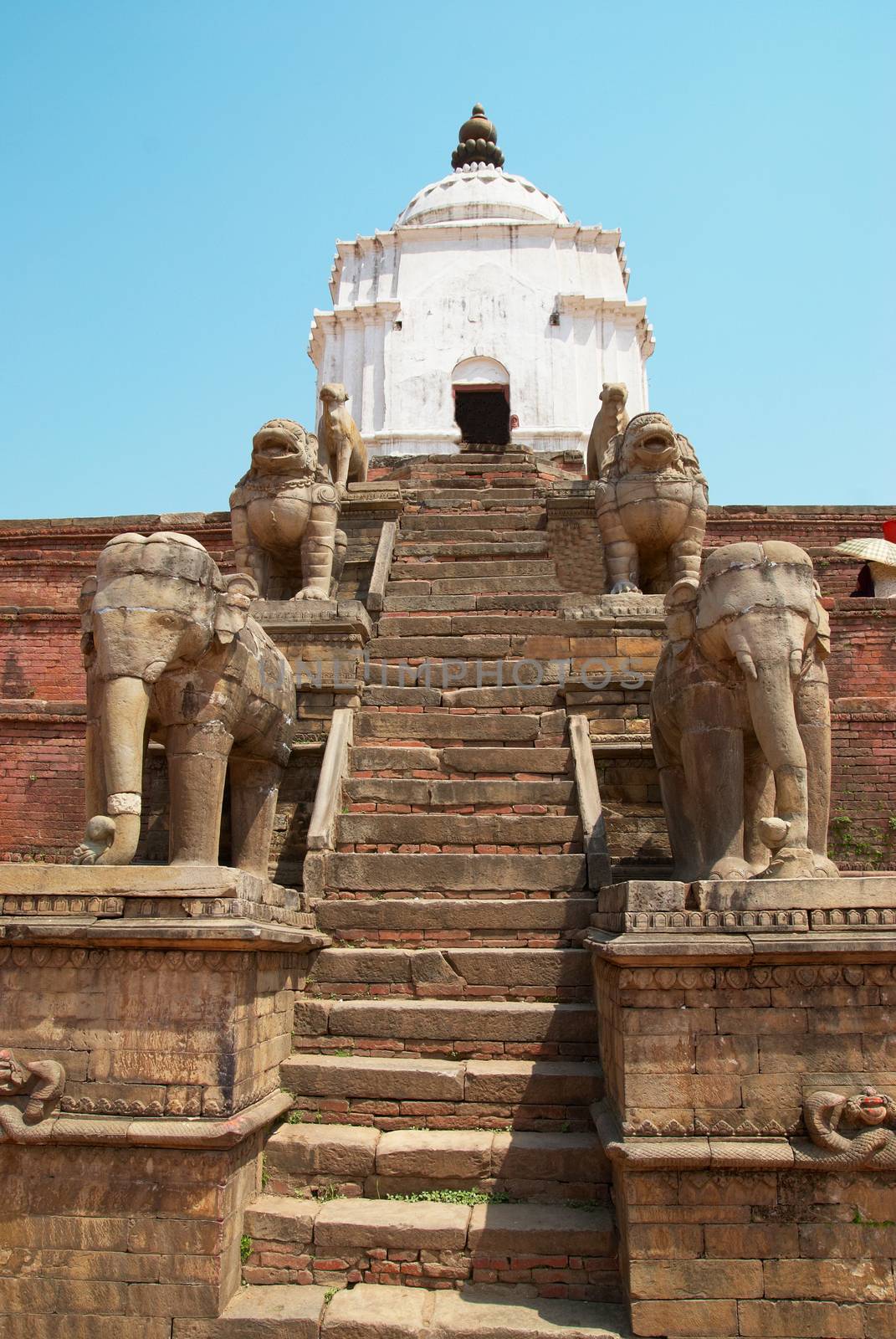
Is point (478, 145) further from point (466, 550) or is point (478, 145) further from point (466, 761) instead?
point (466, 761)

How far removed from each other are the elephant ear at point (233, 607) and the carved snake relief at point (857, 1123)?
126 inches

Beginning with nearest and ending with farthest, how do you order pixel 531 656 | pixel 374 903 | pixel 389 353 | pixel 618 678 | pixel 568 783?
pixel 374 903, pixel 568 783, pixel 618 678, pixel 531 656, pixel 389 353

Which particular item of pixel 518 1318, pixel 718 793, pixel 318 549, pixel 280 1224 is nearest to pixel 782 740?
pixel 718 793

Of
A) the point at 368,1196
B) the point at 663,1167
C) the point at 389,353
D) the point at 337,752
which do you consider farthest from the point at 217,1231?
the point at 389,353

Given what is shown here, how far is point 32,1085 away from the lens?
13.9 ft

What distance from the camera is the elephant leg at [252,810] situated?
5.90 meters

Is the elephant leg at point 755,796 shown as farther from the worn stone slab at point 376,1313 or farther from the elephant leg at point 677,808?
the worn stone slab at point 376,1313

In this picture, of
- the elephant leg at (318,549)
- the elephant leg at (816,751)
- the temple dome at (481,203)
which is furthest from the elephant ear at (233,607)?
the temple dome at (481,203)

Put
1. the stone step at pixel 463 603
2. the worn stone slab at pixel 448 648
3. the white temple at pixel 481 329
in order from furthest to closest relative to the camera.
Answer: the white temple at pixel 481 329
the stone step at pixel 463 603
the worn stone slab at pixel 448 648

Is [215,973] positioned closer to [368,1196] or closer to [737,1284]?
[368,1196]

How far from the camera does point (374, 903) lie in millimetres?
5762

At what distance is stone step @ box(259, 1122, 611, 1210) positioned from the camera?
4.62m

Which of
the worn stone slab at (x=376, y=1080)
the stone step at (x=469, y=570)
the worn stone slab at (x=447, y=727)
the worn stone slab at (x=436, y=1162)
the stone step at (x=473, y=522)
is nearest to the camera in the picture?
the worn stone slab at (x=436, y=1162)

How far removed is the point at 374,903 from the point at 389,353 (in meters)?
17.9
